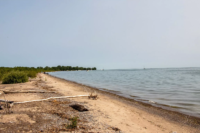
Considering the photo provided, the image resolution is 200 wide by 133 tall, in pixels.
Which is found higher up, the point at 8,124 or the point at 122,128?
the point at 8,124

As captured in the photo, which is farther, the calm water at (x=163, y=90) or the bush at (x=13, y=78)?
the bush at (x=13, y=78)

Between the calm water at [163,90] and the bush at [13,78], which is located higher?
the bush at [13,78]

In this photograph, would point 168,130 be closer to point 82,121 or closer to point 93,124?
point 93,124

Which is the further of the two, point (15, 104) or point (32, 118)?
point (15, 104)

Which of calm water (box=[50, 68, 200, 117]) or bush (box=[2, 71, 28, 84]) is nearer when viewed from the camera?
calm water (box=[50, 68, 200, 117])

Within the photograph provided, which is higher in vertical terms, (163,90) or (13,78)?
(13,78)

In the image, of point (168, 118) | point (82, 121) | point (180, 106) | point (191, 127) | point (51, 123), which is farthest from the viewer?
point (180, 106)

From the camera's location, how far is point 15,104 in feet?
24.1

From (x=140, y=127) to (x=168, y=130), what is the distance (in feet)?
3.50

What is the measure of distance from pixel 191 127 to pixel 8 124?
6880 millimetres

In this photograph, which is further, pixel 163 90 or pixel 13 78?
pixel 13 78

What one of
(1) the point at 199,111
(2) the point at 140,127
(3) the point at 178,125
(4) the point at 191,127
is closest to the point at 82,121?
(2) the point at 140,127

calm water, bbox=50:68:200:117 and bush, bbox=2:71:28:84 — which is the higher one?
bush, bbox=2:71:28:84

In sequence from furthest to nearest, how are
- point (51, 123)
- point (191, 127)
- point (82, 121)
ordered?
point (191, 127) < point (82, 121) < point (51, 123)
